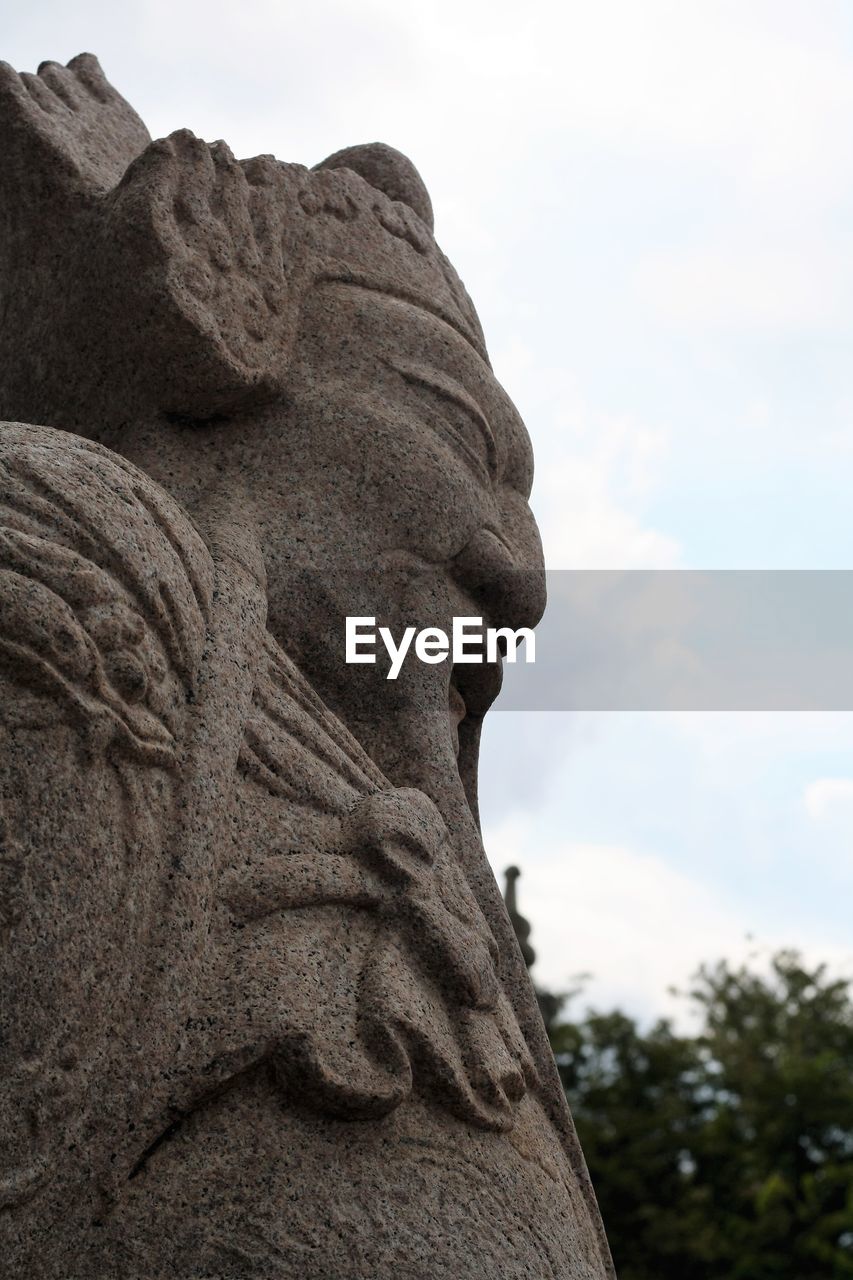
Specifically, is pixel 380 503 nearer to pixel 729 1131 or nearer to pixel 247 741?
pixel 247 741

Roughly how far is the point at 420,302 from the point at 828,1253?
12719 mm

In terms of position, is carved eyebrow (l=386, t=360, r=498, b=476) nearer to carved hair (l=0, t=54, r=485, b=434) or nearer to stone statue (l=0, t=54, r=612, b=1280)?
stone statue (l=0, t=54, r=612, b=1280)

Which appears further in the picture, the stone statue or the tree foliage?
the tree foliage

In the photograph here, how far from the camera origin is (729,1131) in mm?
16078

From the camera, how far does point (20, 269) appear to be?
311 cm

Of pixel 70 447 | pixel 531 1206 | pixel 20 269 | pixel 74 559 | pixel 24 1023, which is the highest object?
pixel 20 269

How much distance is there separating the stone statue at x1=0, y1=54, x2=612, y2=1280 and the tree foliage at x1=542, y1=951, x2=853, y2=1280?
11.0 meters

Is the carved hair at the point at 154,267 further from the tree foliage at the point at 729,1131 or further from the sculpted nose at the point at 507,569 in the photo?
the tree foliage at the point at 729,1131

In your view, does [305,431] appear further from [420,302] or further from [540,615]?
[540,615]

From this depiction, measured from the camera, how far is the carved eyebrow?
312cm

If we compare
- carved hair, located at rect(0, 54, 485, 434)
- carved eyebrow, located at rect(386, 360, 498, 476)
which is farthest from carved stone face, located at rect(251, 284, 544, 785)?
carved hair, located at rect(0, 54, 485, 434)

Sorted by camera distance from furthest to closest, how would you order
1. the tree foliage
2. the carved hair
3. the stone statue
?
the tree foliage < the carved hair < the stone statue

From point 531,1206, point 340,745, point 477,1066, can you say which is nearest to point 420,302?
point 340,745

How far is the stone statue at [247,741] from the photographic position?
193 cm
